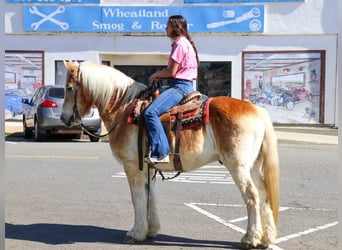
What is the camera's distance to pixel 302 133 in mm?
19469

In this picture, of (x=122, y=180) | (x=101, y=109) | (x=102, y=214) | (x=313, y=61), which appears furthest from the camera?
(x=313, y=61)

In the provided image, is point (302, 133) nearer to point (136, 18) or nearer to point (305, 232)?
point (136, 18)

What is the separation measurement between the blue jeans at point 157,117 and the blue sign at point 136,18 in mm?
16278

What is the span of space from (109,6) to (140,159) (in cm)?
1728

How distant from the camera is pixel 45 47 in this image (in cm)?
2277

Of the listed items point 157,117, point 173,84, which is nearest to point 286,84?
point 173,84

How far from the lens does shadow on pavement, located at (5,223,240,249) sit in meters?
6.04

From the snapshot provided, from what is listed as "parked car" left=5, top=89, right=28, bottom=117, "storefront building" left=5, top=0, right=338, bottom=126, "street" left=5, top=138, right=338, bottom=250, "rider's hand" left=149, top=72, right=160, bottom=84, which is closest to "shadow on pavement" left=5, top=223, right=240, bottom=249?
"street" left=5, top=138, right=338, bottom=250

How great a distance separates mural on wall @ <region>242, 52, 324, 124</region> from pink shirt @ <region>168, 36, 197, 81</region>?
53.7ft

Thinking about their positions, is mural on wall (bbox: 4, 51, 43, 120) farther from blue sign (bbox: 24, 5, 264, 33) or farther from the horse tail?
the horse tail

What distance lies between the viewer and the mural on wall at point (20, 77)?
22953mm

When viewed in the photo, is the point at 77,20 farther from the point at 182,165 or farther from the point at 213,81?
the point at 182,165

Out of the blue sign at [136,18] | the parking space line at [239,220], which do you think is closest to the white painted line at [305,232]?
the parking space line at [239,220]

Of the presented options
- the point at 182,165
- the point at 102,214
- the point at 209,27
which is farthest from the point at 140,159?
the point at 209,27
